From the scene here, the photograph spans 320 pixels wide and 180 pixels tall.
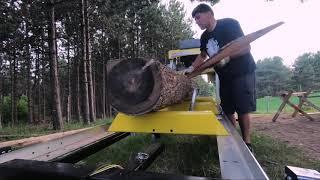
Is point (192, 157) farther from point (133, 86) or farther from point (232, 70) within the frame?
point (133, 86)

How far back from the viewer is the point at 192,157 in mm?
4938

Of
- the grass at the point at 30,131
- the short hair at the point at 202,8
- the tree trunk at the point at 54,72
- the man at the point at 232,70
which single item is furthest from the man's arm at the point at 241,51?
the tree trunk at the point at 54,72

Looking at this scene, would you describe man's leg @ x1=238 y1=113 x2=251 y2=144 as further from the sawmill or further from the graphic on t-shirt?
the sawmill

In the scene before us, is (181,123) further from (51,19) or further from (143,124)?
(51,19)

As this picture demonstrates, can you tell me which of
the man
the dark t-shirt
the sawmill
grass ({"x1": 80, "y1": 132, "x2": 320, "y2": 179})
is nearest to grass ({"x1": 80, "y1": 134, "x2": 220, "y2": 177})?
grass ({"x1": 80, "y1": 132, "x2": 320, "y2": 179})

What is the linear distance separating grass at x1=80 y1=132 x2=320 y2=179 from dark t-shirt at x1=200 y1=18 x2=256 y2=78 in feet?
4.04

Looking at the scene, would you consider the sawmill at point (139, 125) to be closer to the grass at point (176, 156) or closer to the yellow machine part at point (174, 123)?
the yellow machine part at point (174, 123)

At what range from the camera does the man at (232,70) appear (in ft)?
14.0

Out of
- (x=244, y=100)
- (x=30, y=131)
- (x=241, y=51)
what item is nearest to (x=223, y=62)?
(x=241, y=51)

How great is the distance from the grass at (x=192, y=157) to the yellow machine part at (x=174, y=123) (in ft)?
4.40

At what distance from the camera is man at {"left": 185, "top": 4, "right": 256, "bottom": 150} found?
425 cm

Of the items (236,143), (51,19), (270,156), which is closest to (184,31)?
(51,19)

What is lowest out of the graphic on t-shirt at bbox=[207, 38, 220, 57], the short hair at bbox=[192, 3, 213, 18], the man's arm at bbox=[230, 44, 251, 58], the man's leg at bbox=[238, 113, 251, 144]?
the man's leg at bbox=[238, 113, 251, 144]

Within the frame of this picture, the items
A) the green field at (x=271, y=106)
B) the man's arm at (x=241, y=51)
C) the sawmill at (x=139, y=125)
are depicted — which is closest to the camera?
the sawmill at (x=139, y=125)
